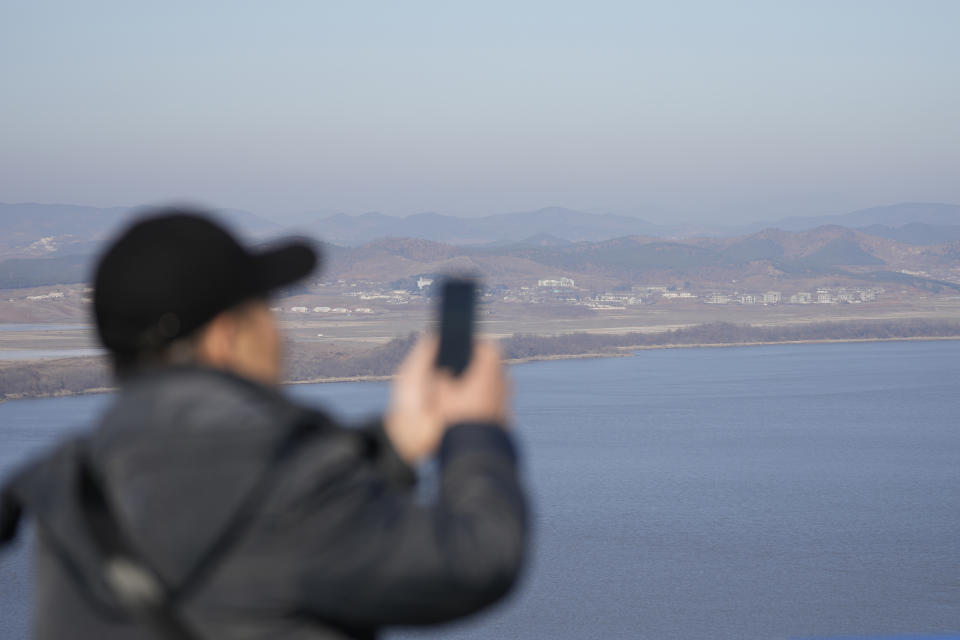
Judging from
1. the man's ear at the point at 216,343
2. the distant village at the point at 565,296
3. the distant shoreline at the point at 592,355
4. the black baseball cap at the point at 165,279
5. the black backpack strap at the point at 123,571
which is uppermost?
the black baseball cap at the point at 165,279

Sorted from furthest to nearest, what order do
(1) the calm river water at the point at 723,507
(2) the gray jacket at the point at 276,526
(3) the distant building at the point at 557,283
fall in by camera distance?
(3) the distant building at the point at 557,283 < (1) the calm river water at the point at 723,507 < (2) the gray jacket at the point at 276,526

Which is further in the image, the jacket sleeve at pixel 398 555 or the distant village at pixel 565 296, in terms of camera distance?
the distant village at pixel 565 296

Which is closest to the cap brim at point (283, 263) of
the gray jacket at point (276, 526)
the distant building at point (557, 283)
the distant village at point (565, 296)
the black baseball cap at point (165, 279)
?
the black baseball cap at point (165, 279)

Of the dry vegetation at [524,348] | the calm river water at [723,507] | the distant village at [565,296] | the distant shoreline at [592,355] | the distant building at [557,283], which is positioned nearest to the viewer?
the calm river water at [723,507]

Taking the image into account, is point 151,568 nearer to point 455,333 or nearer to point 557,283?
point 455,333

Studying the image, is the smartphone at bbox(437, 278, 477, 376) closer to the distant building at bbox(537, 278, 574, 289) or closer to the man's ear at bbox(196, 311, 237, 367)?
the man's ear at bbox(196, 311, 237, 367)

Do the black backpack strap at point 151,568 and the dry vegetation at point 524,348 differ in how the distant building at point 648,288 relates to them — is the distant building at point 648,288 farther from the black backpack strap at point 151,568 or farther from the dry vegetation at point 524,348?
the black backpack strap at point 151,568

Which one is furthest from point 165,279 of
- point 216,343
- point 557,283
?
point 557,283

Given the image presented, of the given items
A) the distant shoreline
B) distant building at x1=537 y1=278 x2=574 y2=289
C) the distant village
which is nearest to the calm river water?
the distant shoreline

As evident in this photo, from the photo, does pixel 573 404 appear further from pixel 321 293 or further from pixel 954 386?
pixel 321 293
